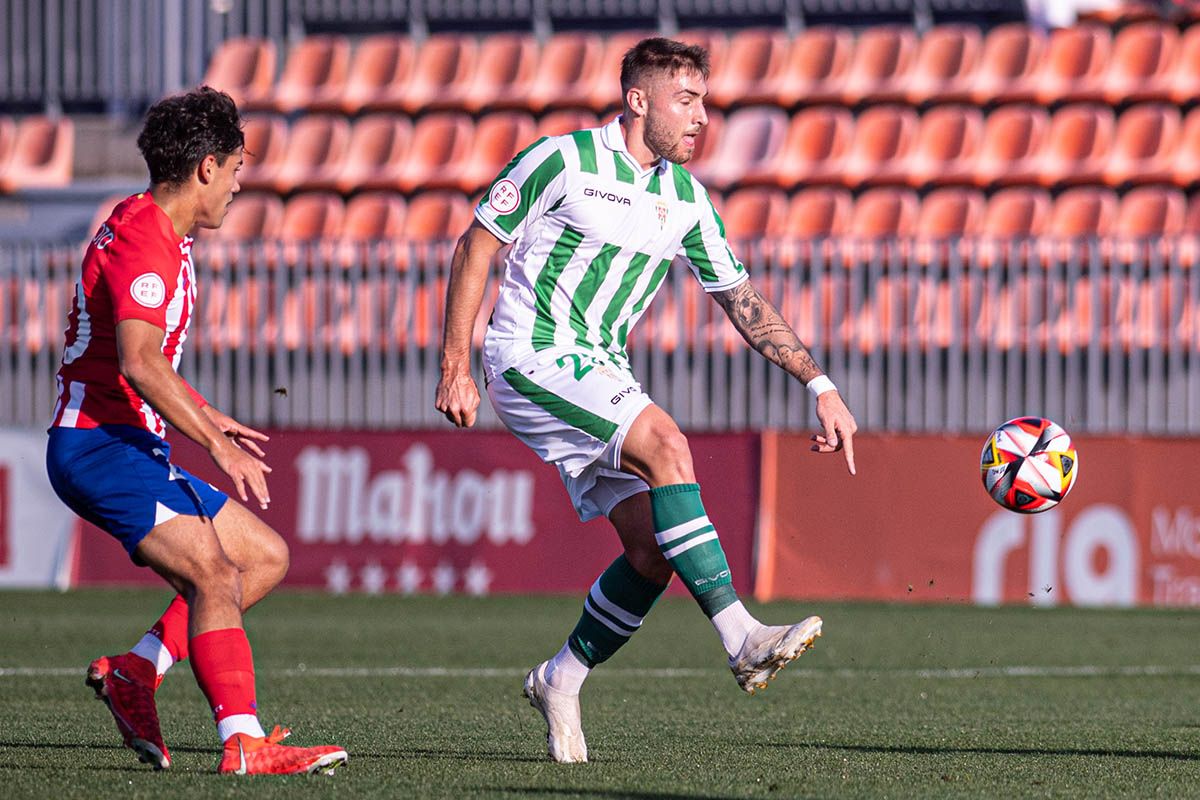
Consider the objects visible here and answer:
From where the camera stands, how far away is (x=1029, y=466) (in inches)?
257

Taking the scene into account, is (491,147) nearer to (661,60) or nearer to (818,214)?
(818,214)

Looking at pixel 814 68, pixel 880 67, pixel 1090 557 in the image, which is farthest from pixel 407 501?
pixel 880 67

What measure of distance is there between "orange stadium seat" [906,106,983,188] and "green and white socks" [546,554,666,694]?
11.9 metres

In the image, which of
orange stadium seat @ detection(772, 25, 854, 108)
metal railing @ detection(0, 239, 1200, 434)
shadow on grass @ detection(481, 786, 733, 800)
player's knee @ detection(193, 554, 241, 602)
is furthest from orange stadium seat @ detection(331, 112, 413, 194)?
Result: shadow on grass @ detection(481, 786, 733, 800)

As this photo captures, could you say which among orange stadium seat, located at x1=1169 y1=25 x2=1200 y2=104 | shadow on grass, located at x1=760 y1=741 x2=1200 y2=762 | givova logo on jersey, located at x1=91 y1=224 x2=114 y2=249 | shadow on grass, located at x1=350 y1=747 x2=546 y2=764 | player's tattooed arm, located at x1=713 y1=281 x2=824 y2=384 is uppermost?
orange stadium seat, located at x1=1169 y1=25 x2=1200 y2=104

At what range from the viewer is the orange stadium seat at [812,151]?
17.3 meters

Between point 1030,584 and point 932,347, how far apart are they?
2675mm

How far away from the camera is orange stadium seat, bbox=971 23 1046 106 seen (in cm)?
1725

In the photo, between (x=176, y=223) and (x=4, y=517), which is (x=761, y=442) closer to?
(x=4, y=517)

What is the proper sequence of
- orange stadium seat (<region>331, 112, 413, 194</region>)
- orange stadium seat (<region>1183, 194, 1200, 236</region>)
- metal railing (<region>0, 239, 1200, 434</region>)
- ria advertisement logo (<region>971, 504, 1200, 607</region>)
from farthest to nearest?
orange stadium seat (<region>331, 112, 413, 194</region>) < orange stadium seat (<region>1183, 194, 1200, 236</region>) < metal railing (<region>0, 239, 1200, 434</region>) < ria advertisement logo (<region>971, 504, 1200, 607</region>)

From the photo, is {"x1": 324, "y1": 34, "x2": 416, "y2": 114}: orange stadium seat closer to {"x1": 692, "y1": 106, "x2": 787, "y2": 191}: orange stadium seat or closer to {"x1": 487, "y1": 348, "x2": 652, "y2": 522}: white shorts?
{"x1": 692, "y1": 106, "x2": 787, "y2": 191}: orange stadium seat

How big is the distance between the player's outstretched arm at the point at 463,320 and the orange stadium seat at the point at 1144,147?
12.1 meters

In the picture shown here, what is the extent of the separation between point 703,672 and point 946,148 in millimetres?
9385

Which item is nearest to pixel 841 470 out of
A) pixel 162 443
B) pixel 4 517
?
pixel 4 517
